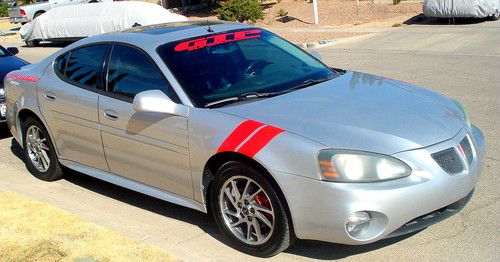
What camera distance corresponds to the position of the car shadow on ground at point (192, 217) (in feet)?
14.7

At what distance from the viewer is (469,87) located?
9938mm

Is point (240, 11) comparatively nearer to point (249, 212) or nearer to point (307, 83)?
point (307, 83)

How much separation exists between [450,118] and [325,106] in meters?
0.93

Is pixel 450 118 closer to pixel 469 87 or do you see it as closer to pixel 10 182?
pixel 10 182

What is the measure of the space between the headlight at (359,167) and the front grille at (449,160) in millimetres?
267

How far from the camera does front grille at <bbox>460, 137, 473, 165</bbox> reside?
440cm

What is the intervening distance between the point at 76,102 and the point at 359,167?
112 inches

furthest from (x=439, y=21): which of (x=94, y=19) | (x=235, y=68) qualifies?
(x=235, y=68)

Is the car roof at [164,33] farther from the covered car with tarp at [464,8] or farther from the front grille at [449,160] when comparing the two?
Answer: the covered car with tarp at [464,8]

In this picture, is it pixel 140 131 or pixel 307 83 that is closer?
pixel 140 131

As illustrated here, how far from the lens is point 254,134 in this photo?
432 centimetres

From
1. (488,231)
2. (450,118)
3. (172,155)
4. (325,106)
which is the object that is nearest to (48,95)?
(172,155)

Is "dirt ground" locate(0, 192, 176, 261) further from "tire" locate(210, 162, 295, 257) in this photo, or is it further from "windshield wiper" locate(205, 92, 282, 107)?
"windshield wiper" locate(205, 92, 282, 107)

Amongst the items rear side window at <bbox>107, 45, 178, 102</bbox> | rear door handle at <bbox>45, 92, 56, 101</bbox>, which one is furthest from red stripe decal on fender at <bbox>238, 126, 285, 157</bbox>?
rear door handle at <bbox>45, 92, 56, 101</bbox>
